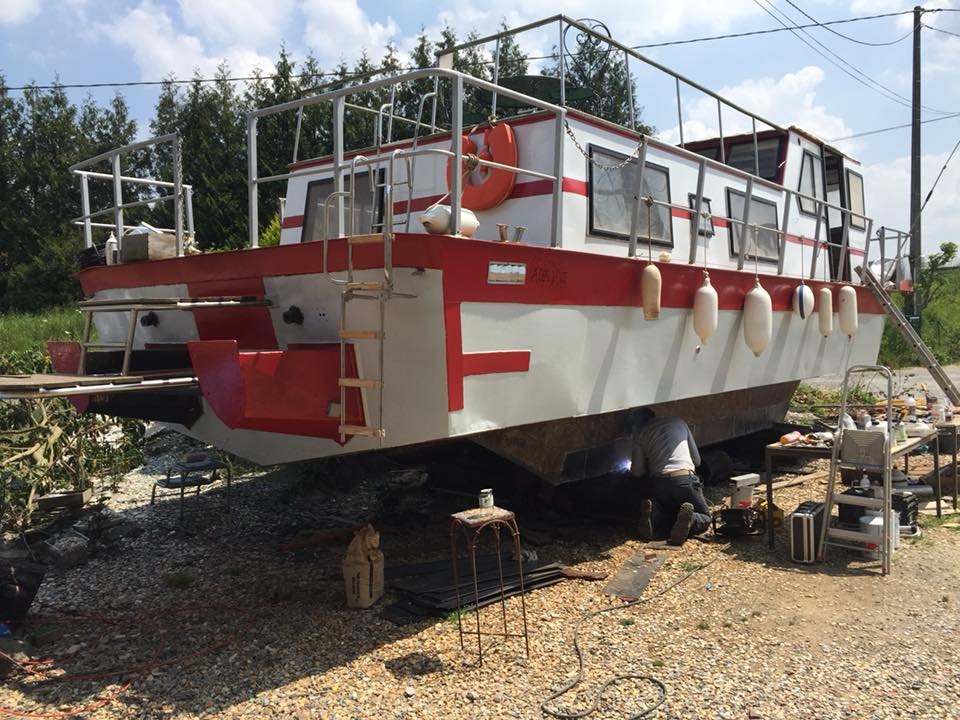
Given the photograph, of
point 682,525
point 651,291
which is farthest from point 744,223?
point 682,525

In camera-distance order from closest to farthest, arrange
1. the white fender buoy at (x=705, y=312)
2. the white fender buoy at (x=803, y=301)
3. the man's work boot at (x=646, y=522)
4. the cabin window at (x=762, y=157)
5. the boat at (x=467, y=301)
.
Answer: the boat at (x=467, y=301) < the white fender buoy at (x=705, y=312) < the man's work boot at (x=646, y=522) < the white fender buoy at (x=803, y=301) < the cabin window at (x=762, y=157)

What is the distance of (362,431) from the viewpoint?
4.46 meters

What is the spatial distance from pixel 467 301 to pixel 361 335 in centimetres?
64

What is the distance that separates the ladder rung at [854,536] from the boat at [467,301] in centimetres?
154

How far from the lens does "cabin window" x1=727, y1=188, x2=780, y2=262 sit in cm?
784

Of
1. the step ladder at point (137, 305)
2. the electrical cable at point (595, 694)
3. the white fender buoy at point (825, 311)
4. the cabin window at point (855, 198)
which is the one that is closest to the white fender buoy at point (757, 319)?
the white fender buoy at point (825, 311)

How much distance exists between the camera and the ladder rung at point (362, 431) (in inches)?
174

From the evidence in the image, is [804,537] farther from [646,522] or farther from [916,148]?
[916,148]

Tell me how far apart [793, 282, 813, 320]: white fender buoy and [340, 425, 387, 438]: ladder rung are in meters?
5.20

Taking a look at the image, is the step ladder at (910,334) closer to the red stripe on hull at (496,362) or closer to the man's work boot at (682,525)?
the man's work boot at (682,525)

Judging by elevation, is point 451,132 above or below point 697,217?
above

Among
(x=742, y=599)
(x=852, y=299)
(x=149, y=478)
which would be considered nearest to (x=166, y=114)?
(x=149, y=478)

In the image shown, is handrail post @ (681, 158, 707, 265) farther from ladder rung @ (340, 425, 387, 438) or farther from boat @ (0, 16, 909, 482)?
ladder rung @ (340, 425, 387, 438)

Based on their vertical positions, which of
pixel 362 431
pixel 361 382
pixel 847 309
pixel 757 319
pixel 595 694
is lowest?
pixel 595 694
